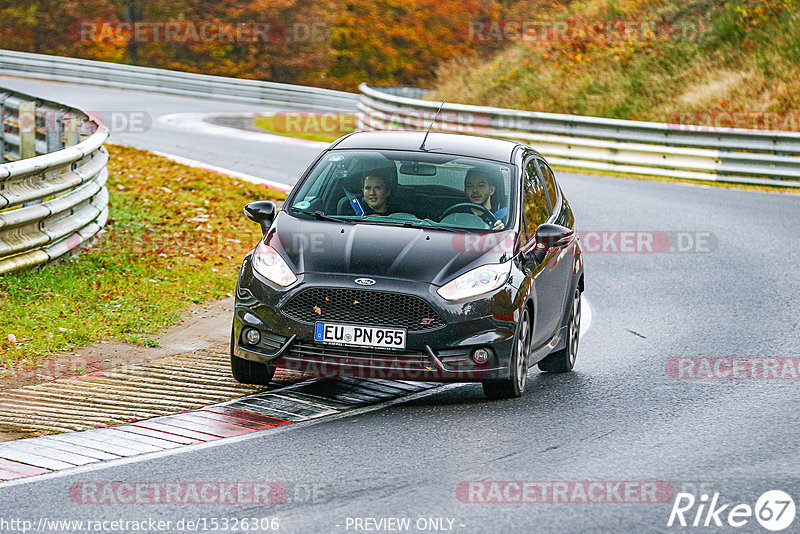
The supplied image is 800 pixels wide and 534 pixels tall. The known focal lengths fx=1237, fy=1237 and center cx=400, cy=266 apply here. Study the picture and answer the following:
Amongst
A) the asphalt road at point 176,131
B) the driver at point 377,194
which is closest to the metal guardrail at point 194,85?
the asphalt road at point 176,131

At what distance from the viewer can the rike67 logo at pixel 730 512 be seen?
233 inches

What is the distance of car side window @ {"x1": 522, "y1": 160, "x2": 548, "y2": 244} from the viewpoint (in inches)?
356

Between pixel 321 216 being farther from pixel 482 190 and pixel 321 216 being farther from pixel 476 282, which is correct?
pixel 476 282

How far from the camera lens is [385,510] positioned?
595 cm

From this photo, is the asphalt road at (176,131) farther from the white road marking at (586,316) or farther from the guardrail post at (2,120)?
the white road marking at (586,316)

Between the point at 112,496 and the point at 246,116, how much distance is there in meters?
28.8

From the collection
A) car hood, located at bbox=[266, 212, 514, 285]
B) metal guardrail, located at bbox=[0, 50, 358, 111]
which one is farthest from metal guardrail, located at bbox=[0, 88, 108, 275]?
metal guardrail, located at bbox=[0, 50, 358, 111]

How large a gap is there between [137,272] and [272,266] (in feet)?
14.1

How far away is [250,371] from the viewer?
27.9 ft

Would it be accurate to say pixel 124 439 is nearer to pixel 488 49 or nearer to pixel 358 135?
pixel 358 135

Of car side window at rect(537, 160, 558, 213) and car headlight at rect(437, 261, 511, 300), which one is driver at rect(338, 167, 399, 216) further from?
car side window at rect(537, 160, 558, 213)

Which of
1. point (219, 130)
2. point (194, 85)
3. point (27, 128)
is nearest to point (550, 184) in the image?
point (27, 128)

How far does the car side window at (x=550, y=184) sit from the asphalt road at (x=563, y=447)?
133 cm

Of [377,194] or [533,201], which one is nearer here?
[377,194]
